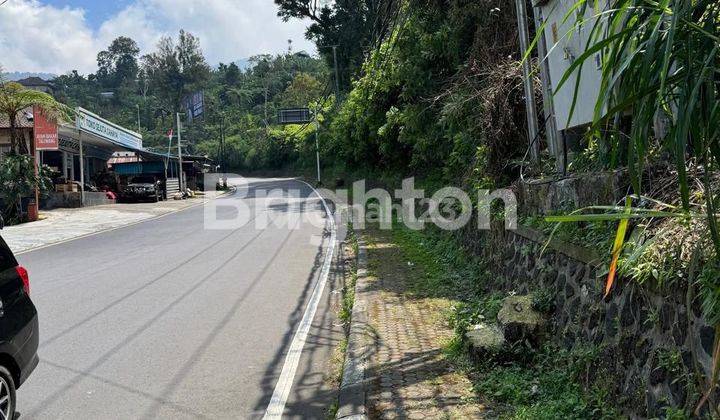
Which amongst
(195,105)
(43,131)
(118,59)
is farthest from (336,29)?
(118,59)

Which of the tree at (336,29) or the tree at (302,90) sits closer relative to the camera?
the tree at (336,29)

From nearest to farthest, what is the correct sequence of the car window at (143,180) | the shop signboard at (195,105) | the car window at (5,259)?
the car window at (5,259), the car window at (143,180), the shop signboard at (195,105)

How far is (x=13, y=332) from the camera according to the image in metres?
4.39

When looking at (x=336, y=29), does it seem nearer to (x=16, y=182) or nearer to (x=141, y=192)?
→ (x=141, y=192)

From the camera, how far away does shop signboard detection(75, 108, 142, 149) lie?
2920 cm

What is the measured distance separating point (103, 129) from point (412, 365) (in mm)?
30790

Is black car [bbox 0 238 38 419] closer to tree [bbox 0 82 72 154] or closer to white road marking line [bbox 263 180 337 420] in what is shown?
white road marking line [bbox 263 180 337 420]

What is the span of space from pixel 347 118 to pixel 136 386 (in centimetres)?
2329

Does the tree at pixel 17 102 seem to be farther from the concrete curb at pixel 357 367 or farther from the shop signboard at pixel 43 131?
the concrete curb at pixel 357 367

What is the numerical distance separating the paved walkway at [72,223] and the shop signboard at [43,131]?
3039 mm

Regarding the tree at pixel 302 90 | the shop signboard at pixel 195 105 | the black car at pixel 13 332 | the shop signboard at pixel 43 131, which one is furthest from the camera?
the shop signboard at pixel 195 105

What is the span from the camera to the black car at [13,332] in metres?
4.26

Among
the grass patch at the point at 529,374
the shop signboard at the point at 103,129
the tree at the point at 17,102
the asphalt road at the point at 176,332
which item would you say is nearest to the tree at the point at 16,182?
the tree at the point at 17,102

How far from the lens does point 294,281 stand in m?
10.5
